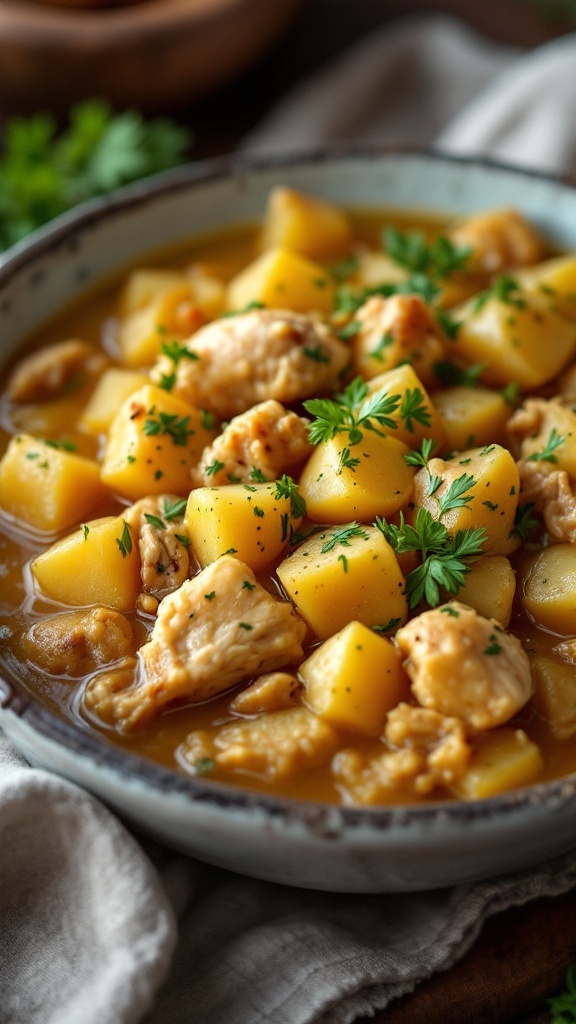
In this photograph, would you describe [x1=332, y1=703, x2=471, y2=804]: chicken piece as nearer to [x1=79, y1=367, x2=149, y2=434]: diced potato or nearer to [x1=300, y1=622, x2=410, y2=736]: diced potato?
[x1=300, y1=622, x2=410, y2=736]: diced potato

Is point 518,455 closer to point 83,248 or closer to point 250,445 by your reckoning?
point 250,445

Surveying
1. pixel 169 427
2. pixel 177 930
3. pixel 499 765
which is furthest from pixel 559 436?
pixel 177 930

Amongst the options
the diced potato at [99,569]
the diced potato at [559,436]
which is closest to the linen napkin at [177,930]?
the diced potato at [99,569]

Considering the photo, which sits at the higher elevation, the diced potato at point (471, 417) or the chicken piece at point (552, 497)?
the diced potato at point (471, 417)

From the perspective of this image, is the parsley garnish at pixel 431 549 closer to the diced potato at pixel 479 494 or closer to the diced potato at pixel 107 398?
the diced potato at pixel 479 494

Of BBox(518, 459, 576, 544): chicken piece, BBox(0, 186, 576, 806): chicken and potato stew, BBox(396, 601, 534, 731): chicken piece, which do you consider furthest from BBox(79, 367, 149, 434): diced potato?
BBox(396, 601, 534, 731): chicken piece

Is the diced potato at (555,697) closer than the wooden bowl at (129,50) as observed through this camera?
Yes
